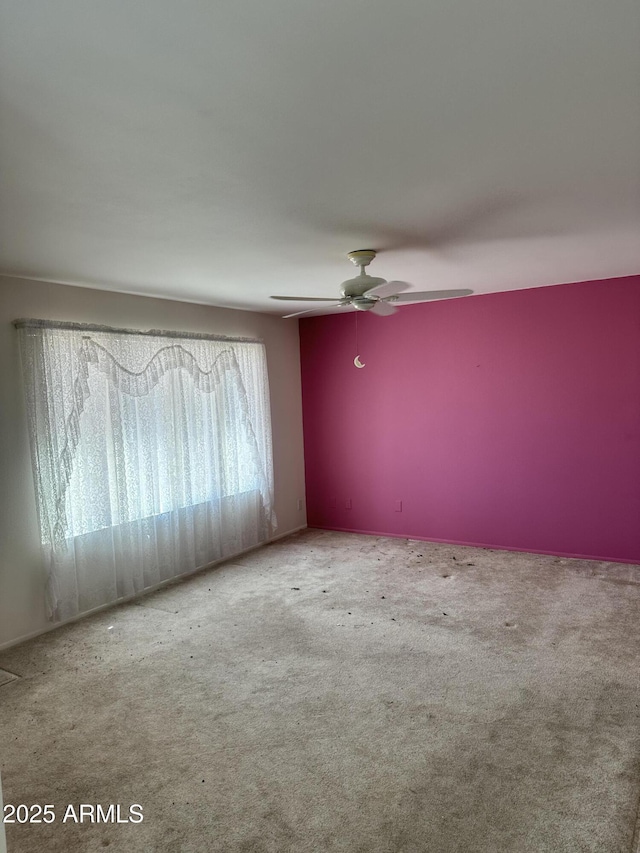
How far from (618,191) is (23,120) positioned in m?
2.41

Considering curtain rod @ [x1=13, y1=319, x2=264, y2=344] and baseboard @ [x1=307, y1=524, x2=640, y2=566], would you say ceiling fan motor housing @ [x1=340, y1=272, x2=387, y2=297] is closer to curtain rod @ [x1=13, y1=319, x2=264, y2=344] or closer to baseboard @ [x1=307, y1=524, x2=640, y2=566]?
curtain rod @ [x1=13, y1=319, x2=264, y2=344]

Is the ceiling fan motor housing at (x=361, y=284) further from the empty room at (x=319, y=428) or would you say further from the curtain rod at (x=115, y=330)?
the curtain rod at (x=115, y=330)

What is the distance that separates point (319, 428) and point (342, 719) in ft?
13.0

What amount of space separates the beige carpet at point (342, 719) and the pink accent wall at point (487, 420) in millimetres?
783

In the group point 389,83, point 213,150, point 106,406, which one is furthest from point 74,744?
point 389,83

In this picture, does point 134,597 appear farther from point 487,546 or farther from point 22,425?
point 487,546

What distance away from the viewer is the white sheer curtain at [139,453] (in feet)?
13.2

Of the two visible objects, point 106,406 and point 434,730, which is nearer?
point 434,730

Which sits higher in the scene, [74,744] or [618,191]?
[618,191]

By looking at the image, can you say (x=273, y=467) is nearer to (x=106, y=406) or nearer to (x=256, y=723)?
(x=106, y=406)

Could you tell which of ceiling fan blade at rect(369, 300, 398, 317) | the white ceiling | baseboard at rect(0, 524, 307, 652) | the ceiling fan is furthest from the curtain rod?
baseboard at rect(0, 524, 307, 652)

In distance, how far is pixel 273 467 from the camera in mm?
6172

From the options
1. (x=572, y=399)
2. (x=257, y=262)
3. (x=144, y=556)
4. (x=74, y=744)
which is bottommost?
(x=74, y=744)

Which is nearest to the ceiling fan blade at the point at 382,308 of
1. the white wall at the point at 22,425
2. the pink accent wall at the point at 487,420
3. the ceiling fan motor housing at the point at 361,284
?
the ceiling fan motor housing at the point at 361,284
